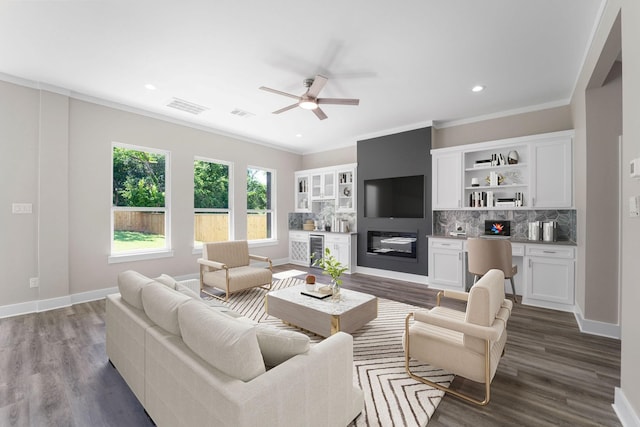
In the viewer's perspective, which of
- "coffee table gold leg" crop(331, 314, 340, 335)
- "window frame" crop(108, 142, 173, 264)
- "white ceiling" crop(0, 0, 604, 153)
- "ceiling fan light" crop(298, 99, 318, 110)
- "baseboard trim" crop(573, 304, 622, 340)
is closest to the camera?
"white ceiling" crop(0, 0, 604, 153)

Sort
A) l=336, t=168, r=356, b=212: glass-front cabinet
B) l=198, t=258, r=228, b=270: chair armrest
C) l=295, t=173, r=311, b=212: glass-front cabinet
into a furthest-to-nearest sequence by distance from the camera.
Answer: l=295, t=173, r=311, b=212: glass-front cabinet, l=336, t=168, r=356, b=212: glass-front cabinet, l=198, t=258, r=228, b=270: chair armrest

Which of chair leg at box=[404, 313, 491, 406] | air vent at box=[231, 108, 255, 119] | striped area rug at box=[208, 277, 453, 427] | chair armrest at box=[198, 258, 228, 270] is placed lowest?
striped area rug at box=[208, 277, 453, 427]

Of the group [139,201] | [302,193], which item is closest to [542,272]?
[302,193]

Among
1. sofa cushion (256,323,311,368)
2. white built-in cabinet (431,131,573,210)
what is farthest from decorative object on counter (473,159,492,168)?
sofa cushion (256,323,311,368)

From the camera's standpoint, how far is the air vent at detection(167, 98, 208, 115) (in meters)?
4.26

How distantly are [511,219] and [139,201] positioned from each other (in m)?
6.16

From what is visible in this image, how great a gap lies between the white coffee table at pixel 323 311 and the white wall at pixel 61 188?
2875 mm

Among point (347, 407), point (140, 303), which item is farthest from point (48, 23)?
point (347, 407)

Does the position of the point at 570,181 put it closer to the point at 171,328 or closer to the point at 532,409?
the point at 532,409

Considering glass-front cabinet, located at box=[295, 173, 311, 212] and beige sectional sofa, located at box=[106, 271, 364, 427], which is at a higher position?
glass-front cabinet, located at box=[295, 173, 311, 212]

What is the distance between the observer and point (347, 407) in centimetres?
160

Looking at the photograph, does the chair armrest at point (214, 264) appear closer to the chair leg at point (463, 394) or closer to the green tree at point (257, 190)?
the green tree at point (257, 190)

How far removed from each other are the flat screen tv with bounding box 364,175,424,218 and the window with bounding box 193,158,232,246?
2997mm

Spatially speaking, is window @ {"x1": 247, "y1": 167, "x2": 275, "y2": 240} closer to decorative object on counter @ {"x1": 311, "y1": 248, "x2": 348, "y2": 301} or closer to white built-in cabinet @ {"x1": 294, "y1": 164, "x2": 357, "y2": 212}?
white built-in cabinet @ {"x1": 294, "y1": 164, "x2": 357, "y2": 212}
